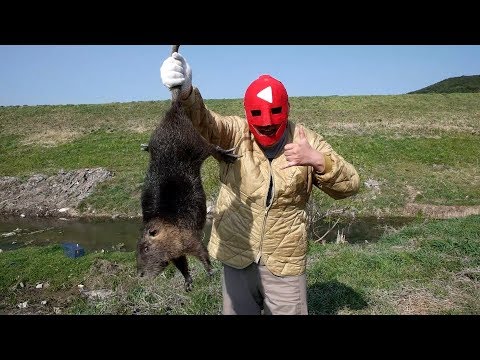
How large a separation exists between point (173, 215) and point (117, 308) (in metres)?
3.71

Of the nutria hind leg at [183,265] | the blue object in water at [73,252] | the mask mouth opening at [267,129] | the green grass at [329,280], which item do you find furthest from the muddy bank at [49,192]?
the mask mouth opening at [267,129]

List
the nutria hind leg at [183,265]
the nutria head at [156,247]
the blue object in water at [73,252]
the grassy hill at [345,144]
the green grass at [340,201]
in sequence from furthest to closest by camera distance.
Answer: the grassy hill at [345,144] → the blue object in water at [73,252] → the green grass at [340,201] → the nutria hind leg at [183,265] → the nutria head at [156,247]

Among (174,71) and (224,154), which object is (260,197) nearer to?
(224,154)

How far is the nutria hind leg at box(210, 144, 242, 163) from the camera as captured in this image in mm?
3504

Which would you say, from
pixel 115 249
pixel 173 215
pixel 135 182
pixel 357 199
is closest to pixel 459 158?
pixel 357 199

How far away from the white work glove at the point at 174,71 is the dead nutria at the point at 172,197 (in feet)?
1.81

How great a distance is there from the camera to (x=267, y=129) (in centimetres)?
340

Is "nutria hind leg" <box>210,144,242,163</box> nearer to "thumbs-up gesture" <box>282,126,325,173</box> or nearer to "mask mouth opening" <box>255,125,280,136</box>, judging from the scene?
"mask mouth opening" <box>255,125,280,136</box>

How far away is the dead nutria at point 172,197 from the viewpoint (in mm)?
3566

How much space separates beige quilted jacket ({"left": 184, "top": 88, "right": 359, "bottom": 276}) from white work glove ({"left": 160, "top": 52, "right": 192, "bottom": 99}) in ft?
1.39

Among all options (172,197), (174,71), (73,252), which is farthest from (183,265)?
(73,252)

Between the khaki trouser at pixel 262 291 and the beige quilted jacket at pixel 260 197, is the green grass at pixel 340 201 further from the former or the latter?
the beige quilted jacket at pixel 260 197

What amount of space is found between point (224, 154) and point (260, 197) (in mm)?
462
